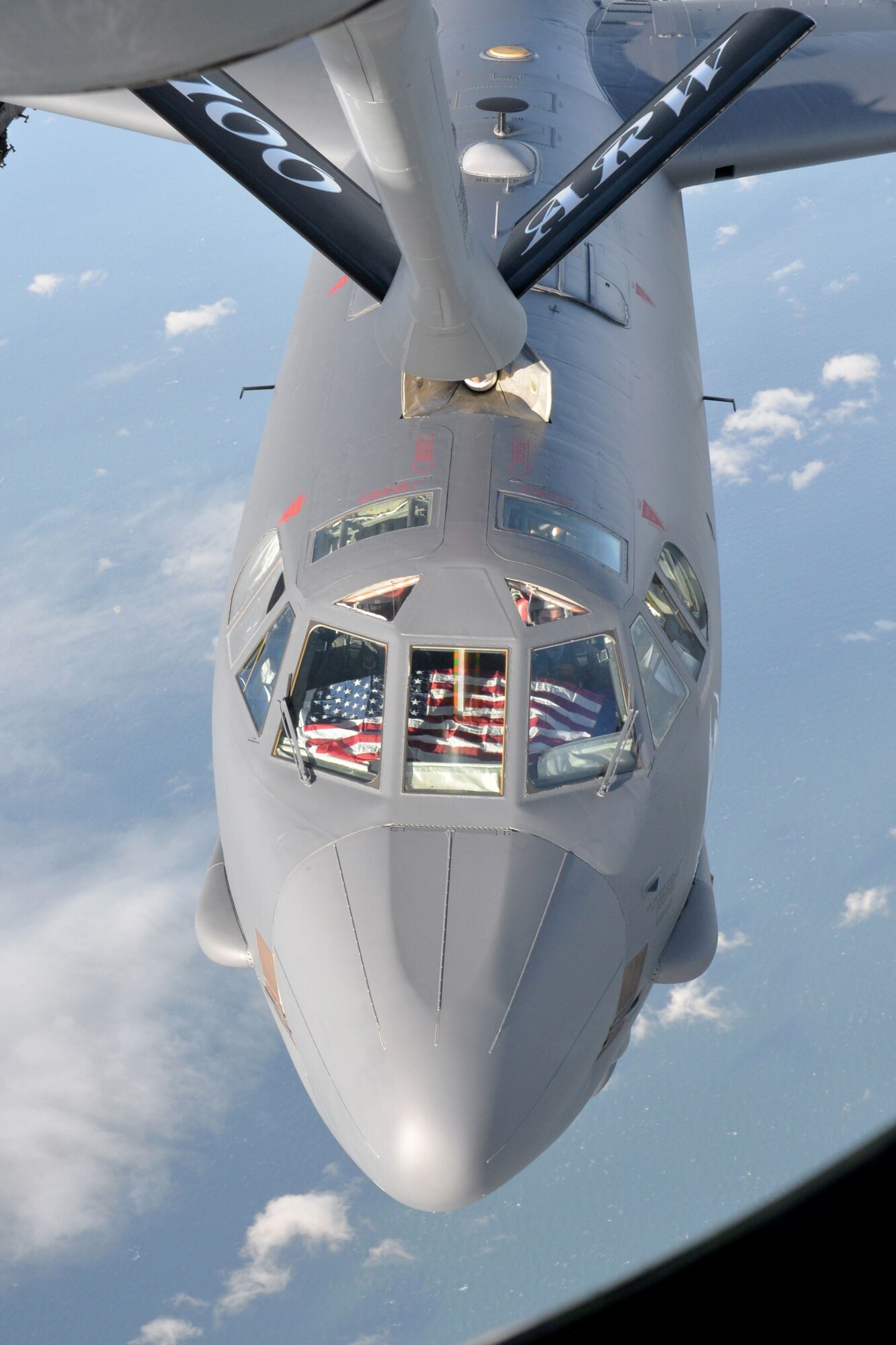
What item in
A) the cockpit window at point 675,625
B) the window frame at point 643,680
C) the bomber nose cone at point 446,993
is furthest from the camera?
the cockpit window at point 675,625

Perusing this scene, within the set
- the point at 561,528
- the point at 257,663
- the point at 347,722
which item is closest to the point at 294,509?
the point at 257,663

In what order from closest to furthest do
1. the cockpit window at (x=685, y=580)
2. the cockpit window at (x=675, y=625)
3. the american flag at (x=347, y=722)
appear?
the american flag at (x=347, y=722) < the cockpit window at (x=675, y=625) < the cockpit window at (x=685, y=580)

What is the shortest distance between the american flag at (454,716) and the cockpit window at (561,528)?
1.34 metres

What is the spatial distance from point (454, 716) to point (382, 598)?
42.9 inches

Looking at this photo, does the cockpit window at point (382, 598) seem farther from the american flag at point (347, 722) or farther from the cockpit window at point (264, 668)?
the cockpit window at point (264, 668)

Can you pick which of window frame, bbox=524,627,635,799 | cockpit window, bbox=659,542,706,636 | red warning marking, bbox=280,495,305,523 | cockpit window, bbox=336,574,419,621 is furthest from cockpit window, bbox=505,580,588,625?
red warning marking, bbox=280,495,305,523

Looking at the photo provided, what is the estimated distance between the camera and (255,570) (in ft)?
35.3

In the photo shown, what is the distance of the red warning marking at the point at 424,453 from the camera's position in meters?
10.0

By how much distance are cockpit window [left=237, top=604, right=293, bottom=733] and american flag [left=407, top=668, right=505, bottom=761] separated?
1.32m

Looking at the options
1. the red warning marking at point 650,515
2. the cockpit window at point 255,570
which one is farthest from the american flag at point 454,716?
the red warning marking at point 650,515

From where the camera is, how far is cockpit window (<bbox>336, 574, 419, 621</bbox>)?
30.4ft

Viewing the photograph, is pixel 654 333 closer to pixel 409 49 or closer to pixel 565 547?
pixel 565 547

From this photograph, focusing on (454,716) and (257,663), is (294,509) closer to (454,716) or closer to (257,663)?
(257,663)

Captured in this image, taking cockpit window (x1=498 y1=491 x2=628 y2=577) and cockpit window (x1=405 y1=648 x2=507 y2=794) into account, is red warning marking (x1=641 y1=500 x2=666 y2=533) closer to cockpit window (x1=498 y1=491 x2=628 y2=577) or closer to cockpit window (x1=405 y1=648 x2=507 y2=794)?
cockpit window (x1=498 y1=491 x2=628 y2=577)
